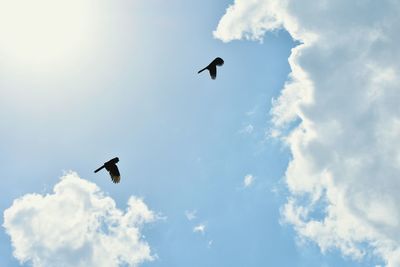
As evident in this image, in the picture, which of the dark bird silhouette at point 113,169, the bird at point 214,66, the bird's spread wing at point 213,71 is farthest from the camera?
the bird's spread wing at point 213,71

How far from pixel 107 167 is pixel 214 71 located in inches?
486

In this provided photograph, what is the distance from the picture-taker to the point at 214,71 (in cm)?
4375

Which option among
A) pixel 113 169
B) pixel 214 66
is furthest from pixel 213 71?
pixel 113 169

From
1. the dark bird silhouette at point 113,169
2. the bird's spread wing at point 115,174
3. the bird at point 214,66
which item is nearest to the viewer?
the dark bird silhouette at point 113,169

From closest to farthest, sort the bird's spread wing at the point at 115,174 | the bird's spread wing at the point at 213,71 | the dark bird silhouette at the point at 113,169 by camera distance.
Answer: the dark bird silhouette at the point at 113,169 → the bird's spread wing at the point at 115,174 → the bird's spread wing at the point at 213,71

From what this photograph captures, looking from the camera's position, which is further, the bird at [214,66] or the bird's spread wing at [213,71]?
the bird's spread wing at [213,71]

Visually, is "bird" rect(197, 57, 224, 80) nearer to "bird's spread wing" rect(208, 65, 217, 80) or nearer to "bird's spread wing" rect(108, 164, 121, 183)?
"bird's spread wing" rect(208, 65, 217, 80)

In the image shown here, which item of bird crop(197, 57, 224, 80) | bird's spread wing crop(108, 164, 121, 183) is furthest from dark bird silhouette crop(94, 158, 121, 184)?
bird crop(197, 57, 224, 80)

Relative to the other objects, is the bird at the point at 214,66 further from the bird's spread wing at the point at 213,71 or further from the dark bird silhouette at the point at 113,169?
the dark bird silhouette at the point at 113,169

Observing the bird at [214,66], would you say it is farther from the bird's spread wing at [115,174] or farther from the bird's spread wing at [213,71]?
the bird's spread wing at [115,174]

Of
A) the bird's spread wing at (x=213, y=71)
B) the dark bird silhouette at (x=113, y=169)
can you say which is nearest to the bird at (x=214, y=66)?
the bird's spread wing at (x=213, y=71)

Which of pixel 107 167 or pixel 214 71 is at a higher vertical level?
pixel 214 71

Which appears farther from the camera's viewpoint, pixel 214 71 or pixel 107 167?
pixel 214 71

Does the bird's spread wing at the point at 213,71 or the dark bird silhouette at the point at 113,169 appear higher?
the bird's spread wing at the point at 213,71
